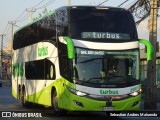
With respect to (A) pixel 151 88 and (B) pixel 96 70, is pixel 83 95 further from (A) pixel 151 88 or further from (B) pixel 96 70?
(A) pixel 151 88

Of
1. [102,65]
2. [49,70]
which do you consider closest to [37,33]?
[49,70]

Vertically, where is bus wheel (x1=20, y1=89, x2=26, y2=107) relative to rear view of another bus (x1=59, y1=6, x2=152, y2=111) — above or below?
below

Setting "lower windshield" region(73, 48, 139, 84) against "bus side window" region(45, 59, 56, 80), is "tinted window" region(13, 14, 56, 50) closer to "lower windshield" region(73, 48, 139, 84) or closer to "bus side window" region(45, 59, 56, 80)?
"bus side window" region(45, 59, 56, 80)

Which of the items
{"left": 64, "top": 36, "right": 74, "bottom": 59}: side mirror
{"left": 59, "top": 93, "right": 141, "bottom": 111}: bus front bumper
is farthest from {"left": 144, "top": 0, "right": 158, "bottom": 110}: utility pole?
{"left": 64, "top": 36, "right": 74, "bottom": 59}: side mirror

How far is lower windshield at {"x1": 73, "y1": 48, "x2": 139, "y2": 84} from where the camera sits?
16266mm

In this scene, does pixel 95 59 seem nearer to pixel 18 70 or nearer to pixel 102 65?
pixel 102 65

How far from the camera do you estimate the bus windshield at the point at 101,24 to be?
16625 mm

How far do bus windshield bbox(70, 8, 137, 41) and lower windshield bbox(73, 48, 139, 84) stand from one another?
21.9 inches

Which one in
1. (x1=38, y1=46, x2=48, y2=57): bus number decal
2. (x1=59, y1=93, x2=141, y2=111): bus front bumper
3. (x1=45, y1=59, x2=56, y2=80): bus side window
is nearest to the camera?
(x1=59, y1=93, x2=141, y2=111): bus front bumper

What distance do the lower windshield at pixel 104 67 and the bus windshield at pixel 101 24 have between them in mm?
555

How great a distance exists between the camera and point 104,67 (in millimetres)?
16344

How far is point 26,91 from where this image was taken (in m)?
24.0

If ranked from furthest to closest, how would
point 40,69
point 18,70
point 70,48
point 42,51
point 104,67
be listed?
point 18,70
point 40,69
point 42,51
point 104,67
point 70,48

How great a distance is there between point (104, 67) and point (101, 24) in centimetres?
159
